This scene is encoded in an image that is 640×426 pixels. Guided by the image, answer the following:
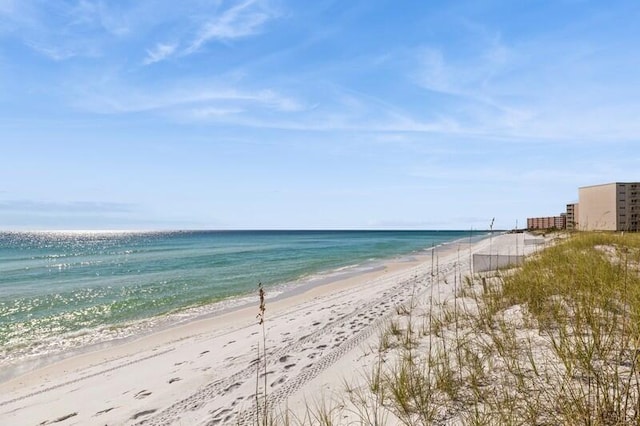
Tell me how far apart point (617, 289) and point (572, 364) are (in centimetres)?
261

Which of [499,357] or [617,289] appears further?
[617,289]

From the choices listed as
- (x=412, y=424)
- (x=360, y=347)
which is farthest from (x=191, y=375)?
(x=412, y=424)

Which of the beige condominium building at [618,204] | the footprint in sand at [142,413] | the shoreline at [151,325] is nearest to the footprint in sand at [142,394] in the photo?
the footprint in sand at [142,413]

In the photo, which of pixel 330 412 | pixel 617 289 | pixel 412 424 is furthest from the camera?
pixel 617 289

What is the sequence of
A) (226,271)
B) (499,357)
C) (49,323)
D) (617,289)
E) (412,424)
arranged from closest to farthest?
(412,424)
(499,357)
(617,289)
(49,323)
(226,271)

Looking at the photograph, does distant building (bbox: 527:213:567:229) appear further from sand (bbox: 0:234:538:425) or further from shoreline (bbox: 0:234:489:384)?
sand (bbox: 0:234:538:425)

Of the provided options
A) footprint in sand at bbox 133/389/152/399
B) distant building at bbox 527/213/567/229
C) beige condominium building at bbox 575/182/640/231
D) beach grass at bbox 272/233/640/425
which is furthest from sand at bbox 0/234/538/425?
distant building at bbox 527/213/567/229

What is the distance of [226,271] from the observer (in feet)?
75.4

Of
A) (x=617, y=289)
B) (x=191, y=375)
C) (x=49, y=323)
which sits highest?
(x=617, y=289)

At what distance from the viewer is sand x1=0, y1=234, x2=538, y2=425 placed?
13.6ft

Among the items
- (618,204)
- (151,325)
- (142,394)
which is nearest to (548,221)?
(618,204)

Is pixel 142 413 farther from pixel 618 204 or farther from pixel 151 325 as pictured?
pixel 618 204

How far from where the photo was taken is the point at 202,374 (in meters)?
5.42

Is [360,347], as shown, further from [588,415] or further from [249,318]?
[249,318]
